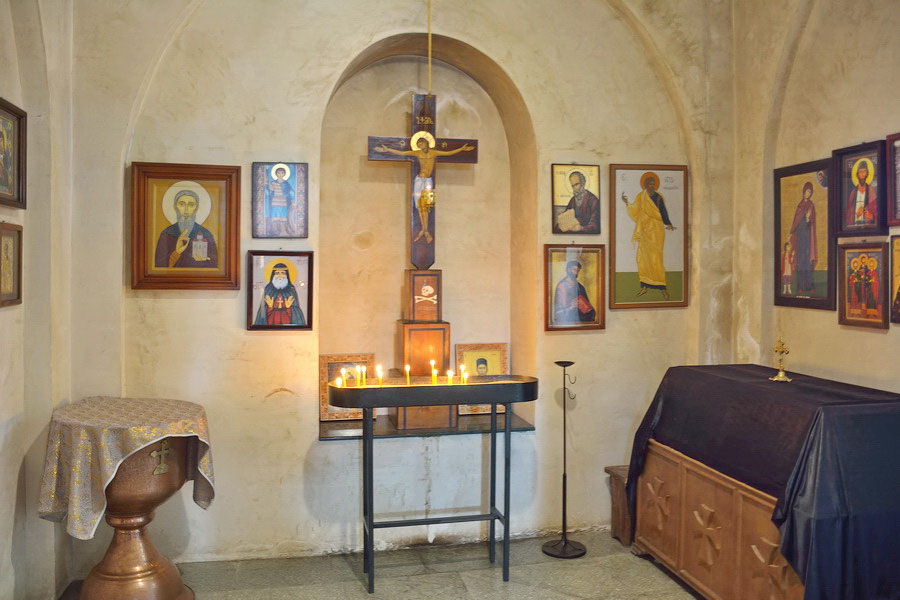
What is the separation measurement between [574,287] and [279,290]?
2.02 metres

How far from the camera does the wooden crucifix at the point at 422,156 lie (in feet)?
16.8

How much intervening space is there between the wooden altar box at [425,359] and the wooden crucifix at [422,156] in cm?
51

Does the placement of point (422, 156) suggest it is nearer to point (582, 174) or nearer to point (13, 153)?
point (582, 174)

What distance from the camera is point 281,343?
4973 mm

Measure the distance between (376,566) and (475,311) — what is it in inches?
79.5

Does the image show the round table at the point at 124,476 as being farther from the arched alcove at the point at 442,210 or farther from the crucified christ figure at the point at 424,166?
the crucified christ figure at the point at 424,166

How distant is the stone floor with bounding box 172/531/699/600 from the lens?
4445mm

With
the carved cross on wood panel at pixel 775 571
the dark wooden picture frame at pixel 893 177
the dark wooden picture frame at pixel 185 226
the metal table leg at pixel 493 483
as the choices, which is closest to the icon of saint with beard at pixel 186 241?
the dark wooden picture frame at pixel 185 226

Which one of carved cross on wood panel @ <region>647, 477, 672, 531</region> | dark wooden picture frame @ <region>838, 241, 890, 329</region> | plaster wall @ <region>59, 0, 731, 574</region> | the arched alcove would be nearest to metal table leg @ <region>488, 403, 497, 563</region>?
plaster wall @ <region>59, 0, 731, 574</region>

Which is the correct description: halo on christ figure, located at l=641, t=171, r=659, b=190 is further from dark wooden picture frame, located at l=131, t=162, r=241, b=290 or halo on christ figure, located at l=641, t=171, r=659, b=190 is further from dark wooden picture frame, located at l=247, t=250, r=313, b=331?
dark wooden picture frame, located at l=131, t=162, r=241, b=290

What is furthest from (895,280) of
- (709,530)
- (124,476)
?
(124,476)

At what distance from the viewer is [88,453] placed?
3.83 meters

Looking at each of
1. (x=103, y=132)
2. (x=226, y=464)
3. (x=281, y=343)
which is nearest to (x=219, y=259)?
(x=281, y=343)

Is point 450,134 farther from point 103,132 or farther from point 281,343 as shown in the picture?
point 103,132
